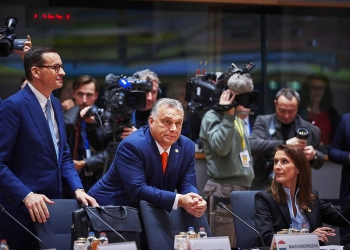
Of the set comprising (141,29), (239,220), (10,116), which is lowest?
(239,220)

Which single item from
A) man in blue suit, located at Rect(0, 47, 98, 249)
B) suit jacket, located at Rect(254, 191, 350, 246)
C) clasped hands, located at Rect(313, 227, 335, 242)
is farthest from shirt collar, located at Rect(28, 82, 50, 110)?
clasped hands, located at Rect(313, 227, 335, 242)

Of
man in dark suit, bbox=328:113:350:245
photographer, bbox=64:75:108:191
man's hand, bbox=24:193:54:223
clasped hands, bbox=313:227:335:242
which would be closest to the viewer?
man's hand, bbox=24:193:54:223

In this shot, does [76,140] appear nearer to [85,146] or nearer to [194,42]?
[85,146]

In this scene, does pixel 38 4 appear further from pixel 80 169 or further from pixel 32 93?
pixel 32 93

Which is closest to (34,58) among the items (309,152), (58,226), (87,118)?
(58,226)

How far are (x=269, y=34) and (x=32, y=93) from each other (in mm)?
3732

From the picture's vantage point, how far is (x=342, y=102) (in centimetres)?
720

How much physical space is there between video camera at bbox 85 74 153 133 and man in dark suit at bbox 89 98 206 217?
0.67m

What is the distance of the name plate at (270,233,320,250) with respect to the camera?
3.30 meters

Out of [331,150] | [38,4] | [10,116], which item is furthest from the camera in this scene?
[38,4]

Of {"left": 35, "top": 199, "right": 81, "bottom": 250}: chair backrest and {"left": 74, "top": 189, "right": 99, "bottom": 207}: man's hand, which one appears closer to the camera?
{"left": 35, "top": 199, "right": 81, "bottom": 250}: chair backrest

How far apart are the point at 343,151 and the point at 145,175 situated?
225 cm

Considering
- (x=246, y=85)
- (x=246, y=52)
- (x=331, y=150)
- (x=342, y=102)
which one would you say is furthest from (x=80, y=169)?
(x=342, y=102)

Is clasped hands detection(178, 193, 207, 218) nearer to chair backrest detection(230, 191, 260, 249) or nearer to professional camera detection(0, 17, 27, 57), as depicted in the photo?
chair backrest detection(230, 191, 260, 249)
